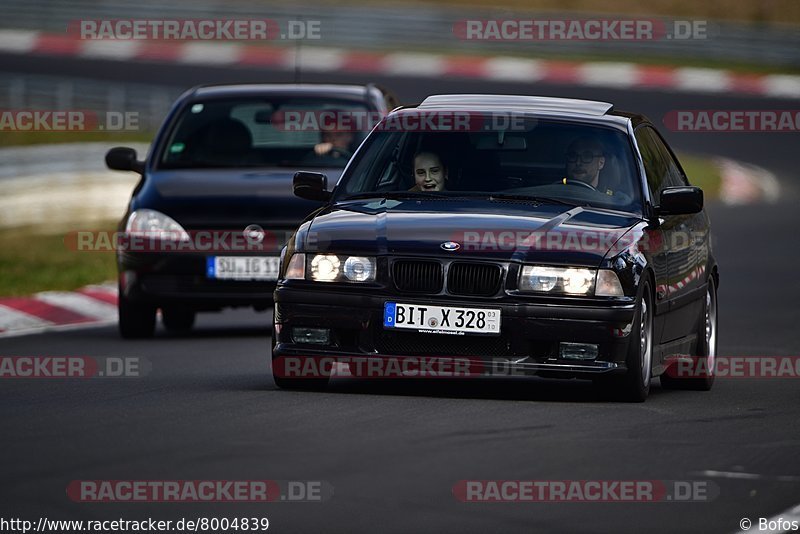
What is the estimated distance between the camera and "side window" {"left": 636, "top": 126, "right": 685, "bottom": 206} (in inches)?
396

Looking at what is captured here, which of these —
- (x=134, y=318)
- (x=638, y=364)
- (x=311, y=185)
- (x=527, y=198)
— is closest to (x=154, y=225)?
(x=134, y=318)

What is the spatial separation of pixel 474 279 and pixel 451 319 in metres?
0.22

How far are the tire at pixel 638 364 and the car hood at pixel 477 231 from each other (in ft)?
1.21

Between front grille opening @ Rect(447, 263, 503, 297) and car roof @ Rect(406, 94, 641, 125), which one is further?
car roof @ Rect(406, 94, 641, 125)

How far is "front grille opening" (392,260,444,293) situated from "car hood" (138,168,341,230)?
14.6 ft

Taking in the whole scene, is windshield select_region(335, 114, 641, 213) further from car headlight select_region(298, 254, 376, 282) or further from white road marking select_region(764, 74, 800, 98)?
white road marking select_region(764, 74, 800, 98)

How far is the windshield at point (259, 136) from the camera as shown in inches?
550

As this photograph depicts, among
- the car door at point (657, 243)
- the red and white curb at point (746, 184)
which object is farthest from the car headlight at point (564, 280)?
the red and white curb at point (746, 184)

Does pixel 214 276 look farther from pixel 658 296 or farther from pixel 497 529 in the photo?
pixel 497 529

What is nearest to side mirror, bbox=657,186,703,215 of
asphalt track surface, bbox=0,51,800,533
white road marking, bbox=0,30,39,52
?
asphalt track surface, bbox=0,51,800,533

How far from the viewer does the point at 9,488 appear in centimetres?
638

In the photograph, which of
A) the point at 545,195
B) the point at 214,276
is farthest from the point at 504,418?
the point at 214,276

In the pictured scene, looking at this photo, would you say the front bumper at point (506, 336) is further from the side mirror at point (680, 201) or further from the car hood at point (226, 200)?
the car hood at point (226, 200)

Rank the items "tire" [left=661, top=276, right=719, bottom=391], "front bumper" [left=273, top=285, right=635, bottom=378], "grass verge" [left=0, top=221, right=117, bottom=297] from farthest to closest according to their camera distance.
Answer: "grass verge" [left=0, top=221, right=117, bottom=297] < "tire" [left=661, top=276, right=719, bottom=391] < "front bumper" [left=273, top=285, right=635, bottom=378]
